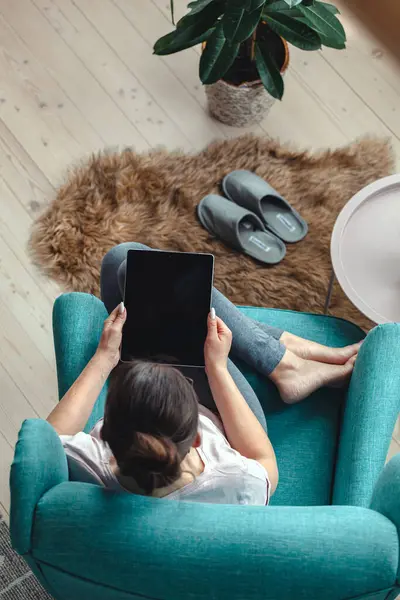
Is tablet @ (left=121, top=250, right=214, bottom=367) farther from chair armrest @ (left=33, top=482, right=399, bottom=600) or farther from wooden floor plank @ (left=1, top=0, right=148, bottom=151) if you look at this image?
wooden floor plank @ (left=1, top=0, right=148, bottom=151)

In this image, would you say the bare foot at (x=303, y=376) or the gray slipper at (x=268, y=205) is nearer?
the bare foot at (x=303, y=376)

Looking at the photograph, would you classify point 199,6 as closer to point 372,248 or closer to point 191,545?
point 372,248

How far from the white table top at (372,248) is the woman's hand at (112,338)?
539 mm

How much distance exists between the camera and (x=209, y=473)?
42.9 inches

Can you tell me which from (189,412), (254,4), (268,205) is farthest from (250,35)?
(189,412)

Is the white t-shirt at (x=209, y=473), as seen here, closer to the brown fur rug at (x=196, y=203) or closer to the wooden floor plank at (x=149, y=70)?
the brown fur rug at (x=196, y=203)

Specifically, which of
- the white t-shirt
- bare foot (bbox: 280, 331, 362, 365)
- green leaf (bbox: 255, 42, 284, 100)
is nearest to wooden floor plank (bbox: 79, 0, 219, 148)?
green leaf (bbox: 255, 42, 284, 100)

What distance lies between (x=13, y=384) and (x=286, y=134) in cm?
115

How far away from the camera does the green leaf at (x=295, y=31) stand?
1745 mm

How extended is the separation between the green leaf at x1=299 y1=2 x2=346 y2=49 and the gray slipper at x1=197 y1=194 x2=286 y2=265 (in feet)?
1.75

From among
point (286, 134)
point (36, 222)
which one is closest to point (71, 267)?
point (36, 222)

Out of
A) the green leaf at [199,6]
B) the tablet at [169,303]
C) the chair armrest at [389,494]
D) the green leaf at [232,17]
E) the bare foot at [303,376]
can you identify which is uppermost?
the green leaf at [199,6]

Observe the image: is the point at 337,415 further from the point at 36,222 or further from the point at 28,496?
the point at 36,222

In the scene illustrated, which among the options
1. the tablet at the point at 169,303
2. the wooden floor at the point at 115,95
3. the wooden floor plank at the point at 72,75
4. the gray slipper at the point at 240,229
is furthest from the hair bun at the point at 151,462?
the wooden floor plank at the point at 72,75
